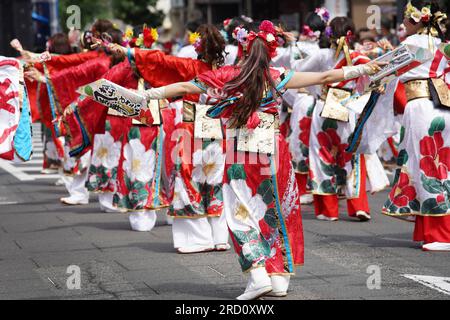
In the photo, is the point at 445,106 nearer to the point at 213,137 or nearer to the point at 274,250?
the point at 213,137

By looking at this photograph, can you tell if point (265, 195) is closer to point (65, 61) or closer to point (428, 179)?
point (428, 179)

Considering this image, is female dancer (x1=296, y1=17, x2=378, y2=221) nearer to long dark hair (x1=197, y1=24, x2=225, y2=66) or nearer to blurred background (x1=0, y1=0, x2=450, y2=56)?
blurred background (x1=0, y1=0, x2=450, y2=56)

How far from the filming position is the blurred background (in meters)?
23.2

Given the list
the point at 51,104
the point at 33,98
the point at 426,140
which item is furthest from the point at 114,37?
the point at 33,98

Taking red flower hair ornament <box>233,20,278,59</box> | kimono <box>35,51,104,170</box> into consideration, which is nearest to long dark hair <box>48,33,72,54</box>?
kimono <box>35,51,104,170</box>

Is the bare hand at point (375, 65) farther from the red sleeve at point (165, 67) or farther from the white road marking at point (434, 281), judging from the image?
the red sleeve at point (165, 67)

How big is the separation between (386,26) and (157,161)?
9.25 meters

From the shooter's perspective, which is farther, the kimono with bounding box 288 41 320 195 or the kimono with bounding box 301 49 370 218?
the kimono with bounding box 288 41 320 195

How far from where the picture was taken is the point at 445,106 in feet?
27.7

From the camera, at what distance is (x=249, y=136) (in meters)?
6.56

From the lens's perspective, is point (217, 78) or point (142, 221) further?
point (142, 221)

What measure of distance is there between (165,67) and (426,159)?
7.31 feet

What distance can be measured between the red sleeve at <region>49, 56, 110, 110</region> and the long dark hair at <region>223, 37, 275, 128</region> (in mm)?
4575
